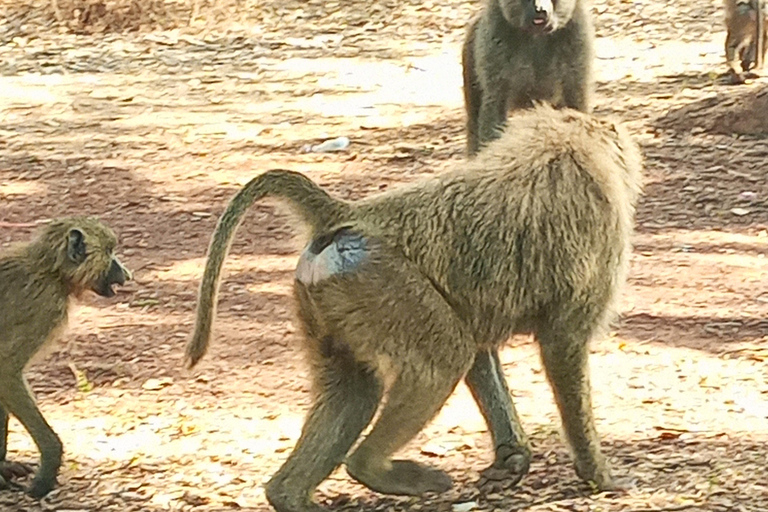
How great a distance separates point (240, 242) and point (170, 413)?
2949 mm

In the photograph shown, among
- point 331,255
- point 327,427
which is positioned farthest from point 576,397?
point 331,255

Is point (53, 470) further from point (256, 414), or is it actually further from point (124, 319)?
point (124, 319)

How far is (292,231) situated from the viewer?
5.66 metres

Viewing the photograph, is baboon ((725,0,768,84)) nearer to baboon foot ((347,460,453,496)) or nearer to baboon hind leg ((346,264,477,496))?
baboon foot ((347,460,453,496))

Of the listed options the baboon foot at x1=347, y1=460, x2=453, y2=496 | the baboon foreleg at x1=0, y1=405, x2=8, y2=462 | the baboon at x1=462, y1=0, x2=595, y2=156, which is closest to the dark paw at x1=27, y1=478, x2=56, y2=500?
the baboon foreleg at x1=0, y1=405, x2=8, y2=462

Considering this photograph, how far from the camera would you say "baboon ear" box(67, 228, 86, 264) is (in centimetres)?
582

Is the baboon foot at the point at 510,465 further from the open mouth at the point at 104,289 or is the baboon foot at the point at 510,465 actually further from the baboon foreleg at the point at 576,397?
the open mouth at the point at 104,289

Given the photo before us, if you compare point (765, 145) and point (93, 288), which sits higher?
point (93, 288)

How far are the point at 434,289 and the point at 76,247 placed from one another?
1.70 meters

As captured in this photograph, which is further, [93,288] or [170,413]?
[170,413]

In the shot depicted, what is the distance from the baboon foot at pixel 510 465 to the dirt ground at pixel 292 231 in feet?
0.19

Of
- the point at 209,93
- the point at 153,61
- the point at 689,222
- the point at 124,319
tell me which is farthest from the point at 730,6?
the point at 124,319

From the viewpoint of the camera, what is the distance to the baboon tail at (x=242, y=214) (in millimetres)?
A: 4953

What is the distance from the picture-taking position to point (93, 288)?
19.5 feet
